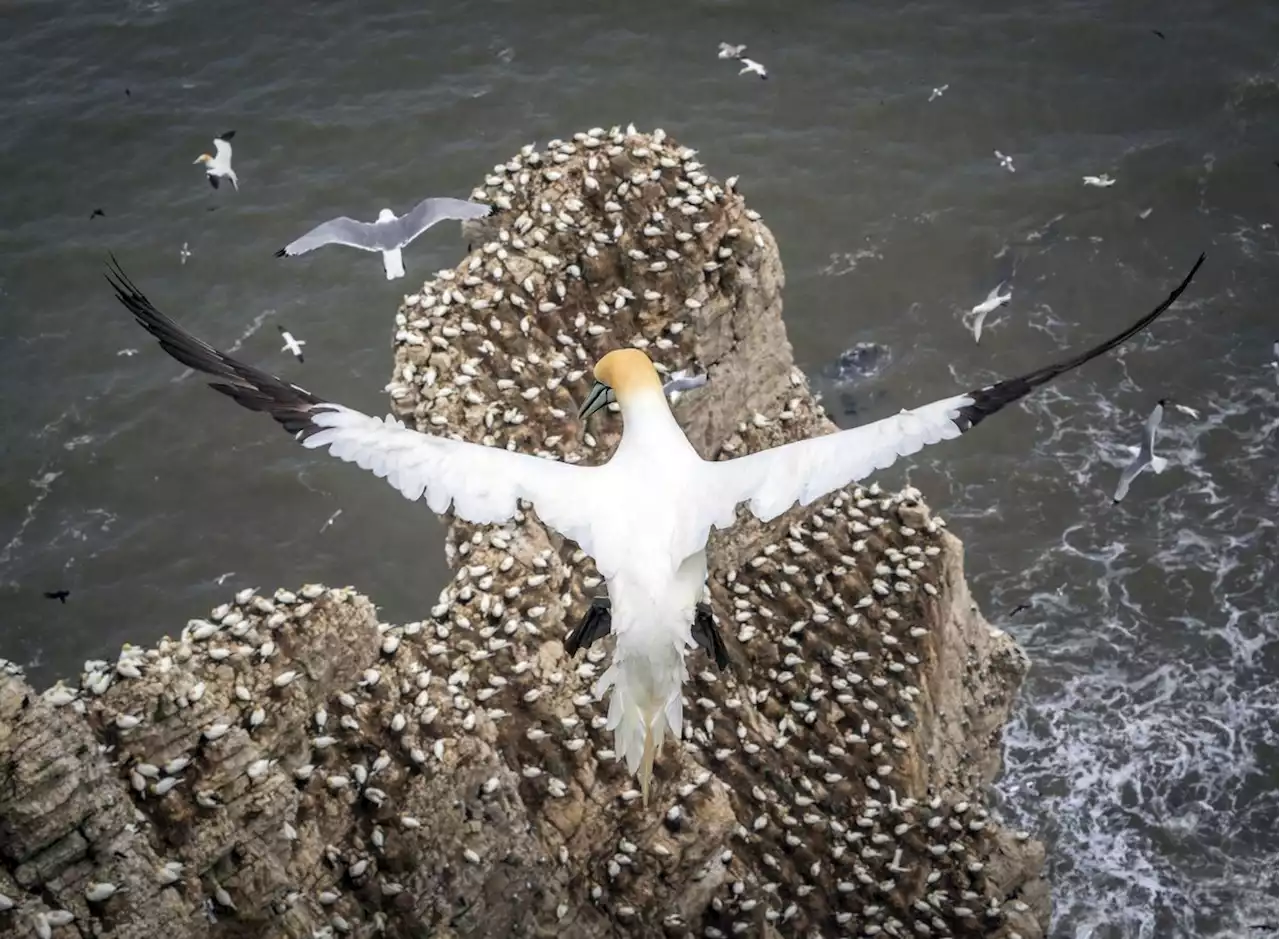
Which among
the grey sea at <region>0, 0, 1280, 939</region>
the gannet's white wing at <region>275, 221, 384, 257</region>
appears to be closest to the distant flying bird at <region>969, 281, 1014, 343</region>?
the grey sea at <region>0, 0, 1280, 939</region>

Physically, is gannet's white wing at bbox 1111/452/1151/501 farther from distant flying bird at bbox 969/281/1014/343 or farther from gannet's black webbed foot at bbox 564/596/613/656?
gannet's black webbed foot at bbox 564/596/613/656

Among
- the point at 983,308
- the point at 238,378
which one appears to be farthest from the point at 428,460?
the point at 983,308

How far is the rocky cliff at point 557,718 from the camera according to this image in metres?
13.2

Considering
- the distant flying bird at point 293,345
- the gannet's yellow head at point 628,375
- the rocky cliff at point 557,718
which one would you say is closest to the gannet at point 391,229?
the rocky cliff at point 557,718

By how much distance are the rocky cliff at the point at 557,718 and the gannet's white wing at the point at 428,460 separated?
101 inches

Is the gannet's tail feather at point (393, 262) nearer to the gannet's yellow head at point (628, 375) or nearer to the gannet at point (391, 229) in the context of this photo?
the gannet at point (391, 229)

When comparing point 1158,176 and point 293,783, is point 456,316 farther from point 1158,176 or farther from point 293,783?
point 1158,176

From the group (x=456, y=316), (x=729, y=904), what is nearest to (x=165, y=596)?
(x=456, y=316)

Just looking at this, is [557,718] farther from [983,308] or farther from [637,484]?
[983,308]

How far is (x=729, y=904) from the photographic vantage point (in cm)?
1656

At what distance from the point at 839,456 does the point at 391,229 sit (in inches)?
382

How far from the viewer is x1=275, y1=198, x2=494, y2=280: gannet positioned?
1970cm

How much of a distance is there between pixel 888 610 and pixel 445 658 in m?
6.26

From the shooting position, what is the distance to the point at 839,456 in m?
13.1
